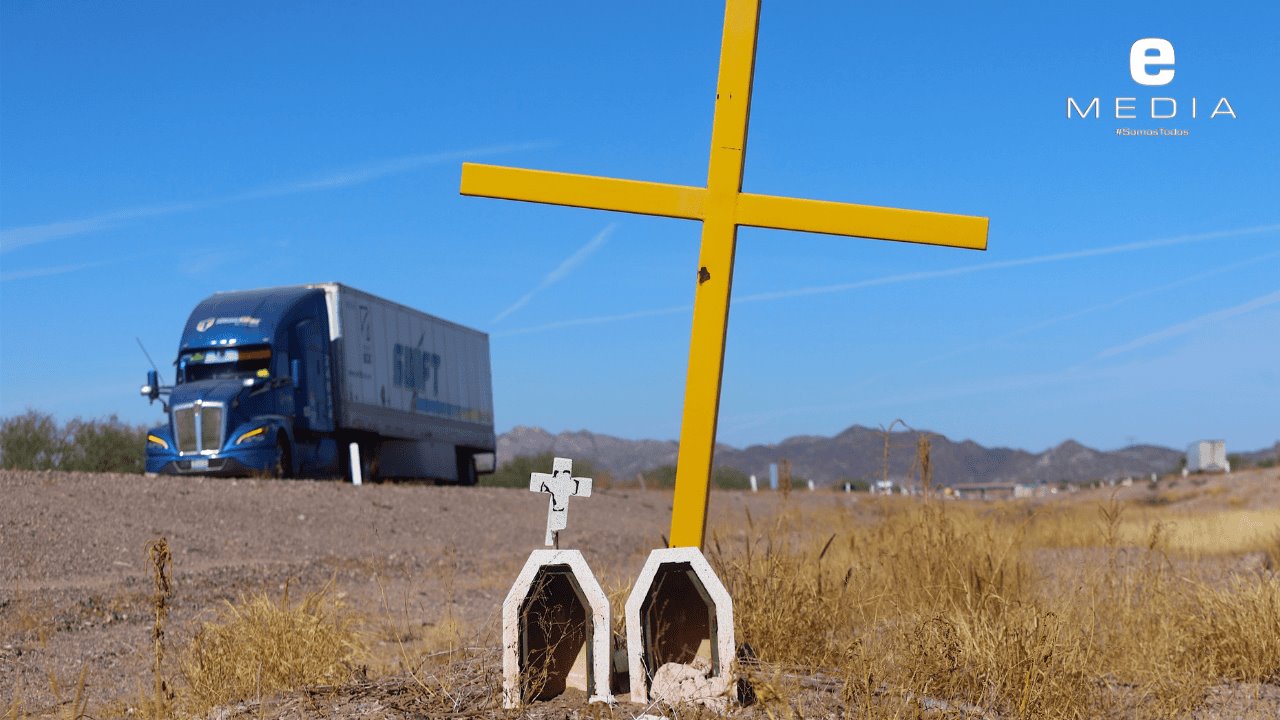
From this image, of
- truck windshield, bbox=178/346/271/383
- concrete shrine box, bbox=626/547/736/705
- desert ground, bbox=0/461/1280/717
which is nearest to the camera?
concrete shrine box, bbox=626/547/736/705

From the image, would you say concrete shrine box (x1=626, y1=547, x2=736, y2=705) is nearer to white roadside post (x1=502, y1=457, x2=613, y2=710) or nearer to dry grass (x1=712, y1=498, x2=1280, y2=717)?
white roadside post (x1=502, y1=457, x2=613, y2=710)

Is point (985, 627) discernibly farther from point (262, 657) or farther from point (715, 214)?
point (262, 657)

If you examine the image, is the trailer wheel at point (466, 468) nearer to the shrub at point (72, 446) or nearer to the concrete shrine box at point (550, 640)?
the shrub at point (72, 446)

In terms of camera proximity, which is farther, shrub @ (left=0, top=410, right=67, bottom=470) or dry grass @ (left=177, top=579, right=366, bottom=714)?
shrub @ (left=0, top=410, right=67, bottom=470)

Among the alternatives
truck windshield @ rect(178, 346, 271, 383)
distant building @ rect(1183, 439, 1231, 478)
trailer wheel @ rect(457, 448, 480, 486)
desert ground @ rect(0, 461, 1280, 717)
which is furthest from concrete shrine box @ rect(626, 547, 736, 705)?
distant building @ rect(1183, 439, 1231, 478)

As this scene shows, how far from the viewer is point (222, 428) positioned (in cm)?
1959

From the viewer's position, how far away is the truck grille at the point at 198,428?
19.6m

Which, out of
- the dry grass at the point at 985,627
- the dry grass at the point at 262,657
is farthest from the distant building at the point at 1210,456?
the dry grass at the point at 262,657

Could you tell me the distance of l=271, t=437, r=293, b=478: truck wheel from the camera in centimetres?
A: 2031

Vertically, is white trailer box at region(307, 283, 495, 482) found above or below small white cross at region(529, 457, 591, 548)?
above

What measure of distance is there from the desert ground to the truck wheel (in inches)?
80.3

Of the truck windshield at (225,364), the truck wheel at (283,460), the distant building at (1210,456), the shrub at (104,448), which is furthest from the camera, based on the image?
the distant building at (1210,456)

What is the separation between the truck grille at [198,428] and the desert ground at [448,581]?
2288 mm

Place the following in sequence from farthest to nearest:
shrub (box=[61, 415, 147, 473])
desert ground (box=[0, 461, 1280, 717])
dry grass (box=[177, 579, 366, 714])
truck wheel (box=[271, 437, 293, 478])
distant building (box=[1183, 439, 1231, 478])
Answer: distant building (box=[1183, 439, 1231, 478])
shrub (box=[61, 415, 147, 473])
truck wheel (box=[271, 437, 293, 478])
dry grass (box=[177, 579, 366, 714])
desert ground (box=[0, 461, 1280, 717])
